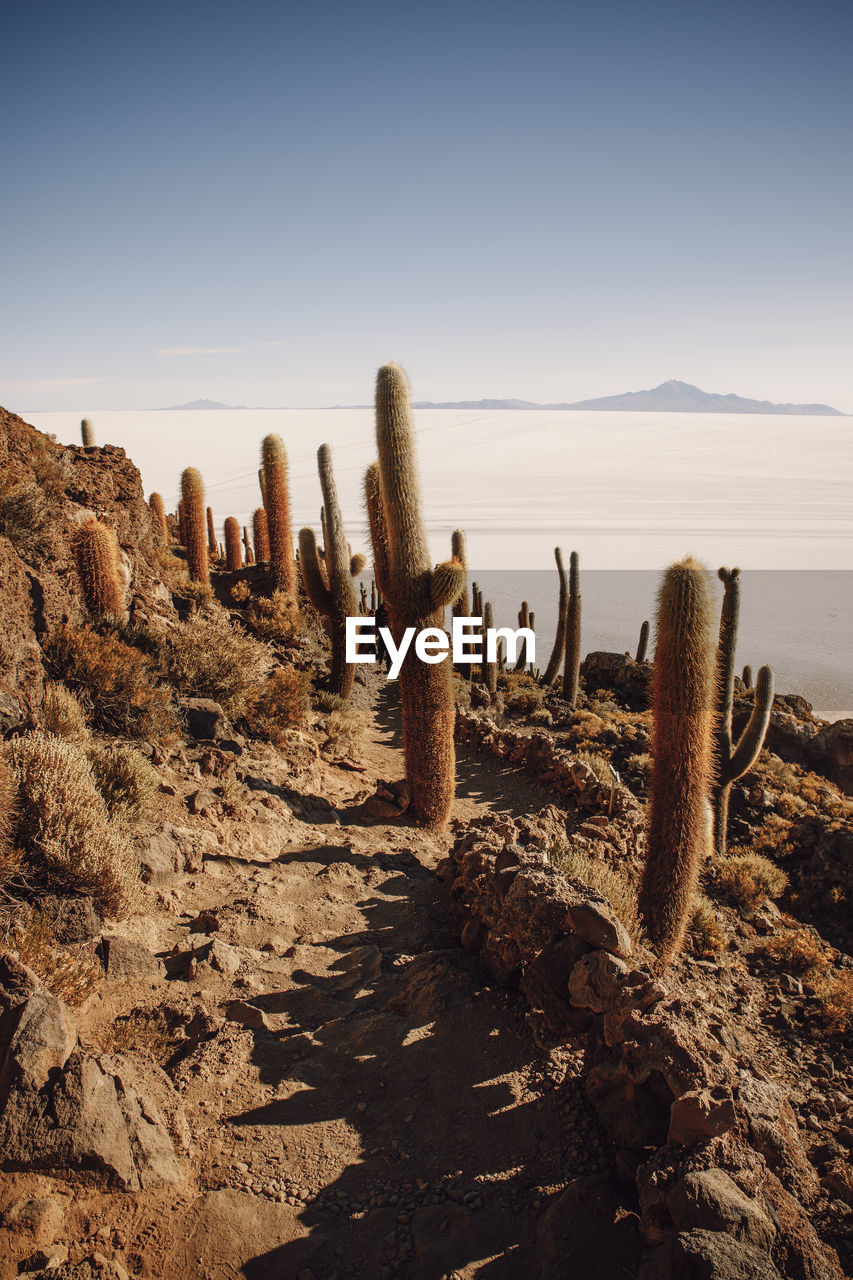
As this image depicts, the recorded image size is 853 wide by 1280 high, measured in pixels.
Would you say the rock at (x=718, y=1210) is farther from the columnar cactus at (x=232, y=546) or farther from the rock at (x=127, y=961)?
the columnar cactus at (x=232, y=546)

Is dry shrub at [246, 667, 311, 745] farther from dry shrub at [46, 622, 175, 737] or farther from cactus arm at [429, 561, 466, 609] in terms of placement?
cactus arm at [429, 561, 466, 609]

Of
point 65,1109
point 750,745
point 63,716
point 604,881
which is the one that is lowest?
point 750,745

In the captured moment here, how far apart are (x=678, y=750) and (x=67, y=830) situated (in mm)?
4812

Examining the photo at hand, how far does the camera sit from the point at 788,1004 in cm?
610

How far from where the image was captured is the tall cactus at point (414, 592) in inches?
318

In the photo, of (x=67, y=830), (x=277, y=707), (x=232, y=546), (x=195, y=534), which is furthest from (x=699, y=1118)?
(x=232, y=546)

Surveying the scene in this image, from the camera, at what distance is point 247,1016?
4.41m

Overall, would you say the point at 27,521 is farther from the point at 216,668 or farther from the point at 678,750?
the point at 678,750

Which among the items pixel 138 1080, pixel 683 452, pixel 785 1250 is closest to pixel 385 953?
pixel 138 1080

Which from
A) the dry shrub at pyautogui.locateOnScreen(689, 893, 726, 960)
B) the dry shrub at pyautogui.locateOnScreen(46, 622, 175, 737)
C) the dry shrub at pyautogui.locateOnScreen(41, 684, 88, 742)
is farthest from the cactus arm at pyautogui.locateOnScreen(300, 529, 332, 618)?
the dry shrub at pyautogui.locateOnScreen(689, 893, 726, 960)

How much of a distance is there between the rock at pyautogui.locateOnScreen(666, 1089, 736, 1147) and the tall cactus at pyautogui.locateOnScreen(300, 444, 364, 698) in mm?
9925

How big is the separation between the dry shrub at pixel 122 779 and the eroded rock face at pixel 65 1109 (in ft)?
8.83

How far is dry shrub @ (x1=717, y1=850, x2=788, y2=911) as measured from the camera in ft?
26.1

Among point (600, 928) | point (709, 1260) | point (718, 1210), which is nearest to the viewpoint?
point (709, 1260)
